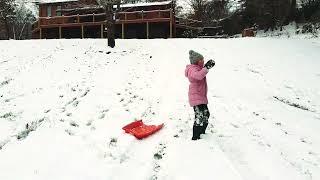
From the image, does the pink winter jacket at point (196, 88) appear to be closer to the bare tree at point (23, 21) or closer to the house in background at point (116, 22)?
the house in background at point (116, 22)

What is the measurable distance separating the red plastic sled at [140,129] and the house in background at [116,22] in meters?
22.8

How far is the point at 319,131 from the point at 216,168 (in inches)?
161

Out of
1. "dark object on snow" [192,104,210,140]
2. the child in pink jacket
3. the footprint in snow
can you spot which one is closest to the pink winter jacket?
the child in pink jacket

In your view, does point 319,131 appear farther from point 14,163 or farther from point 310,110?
point 14,163

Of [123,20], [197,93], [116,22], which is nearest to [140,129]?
Answer: [197,93]

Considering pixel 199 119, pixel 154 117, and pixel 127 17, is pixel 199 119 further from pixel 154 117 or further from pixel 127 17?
pixel 127 17

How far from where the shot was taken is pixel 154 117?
9758mm

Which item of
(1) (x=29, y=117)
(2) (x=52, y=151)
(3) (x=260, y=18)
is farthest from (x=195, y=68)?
(3) (x=260, y=18)

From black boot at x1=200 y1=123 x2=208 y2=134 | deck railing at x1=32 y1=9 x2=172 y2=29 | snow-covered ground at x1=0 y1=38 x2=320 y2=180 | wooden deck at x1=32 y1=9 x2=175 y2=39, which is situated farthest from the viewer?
deck railing at x1=32 y1=9 x2=172 y2=29

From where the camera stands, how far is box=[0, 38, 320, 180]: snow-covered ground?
6812 mm

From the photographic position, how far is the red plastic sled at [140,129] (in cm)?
820

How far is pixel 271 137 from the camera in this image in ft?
27.8

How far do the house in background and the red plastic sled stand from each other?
22841mm

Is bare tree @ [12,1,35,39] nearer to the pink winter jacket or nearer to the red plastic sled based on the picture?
the red plastic sled
